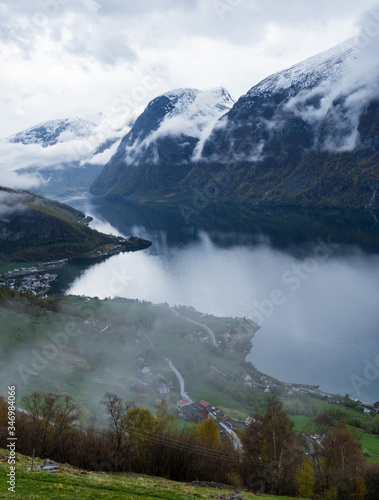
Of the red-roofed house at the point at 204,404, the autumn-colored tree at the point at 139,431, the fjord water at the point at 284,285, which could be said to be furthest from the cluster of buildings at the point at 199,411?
the autumn-colored tree at the point at 139,431

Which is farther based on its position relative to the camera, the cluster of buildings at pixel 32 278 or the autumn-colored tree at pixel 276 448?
the cluster of buildings at pixel 32 278

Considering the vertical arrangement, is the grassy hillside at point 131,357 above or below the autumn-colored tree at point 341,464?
above

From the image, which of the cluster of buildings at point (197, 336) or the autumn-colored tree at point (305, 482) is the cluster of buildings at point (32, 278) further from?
the autumn-colored tree at point (305, 482)

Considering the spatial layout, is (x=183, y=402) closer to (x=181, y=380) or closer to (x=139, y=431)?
(x=181, y=380)

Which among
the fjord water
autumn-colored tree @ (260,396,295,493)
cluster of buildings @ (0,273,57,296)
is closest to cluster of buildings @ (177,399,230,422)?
autumn-colored tree @ (260,396,295,493)

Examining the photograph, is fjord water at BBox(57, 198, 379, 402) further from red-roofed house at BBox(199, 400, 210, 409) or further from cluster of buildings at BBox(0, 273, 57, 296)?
red-roofed house at BBox(199, 400, 210, 409)

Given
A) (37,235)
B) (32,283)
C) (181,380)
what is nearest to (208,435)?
(181,380)
